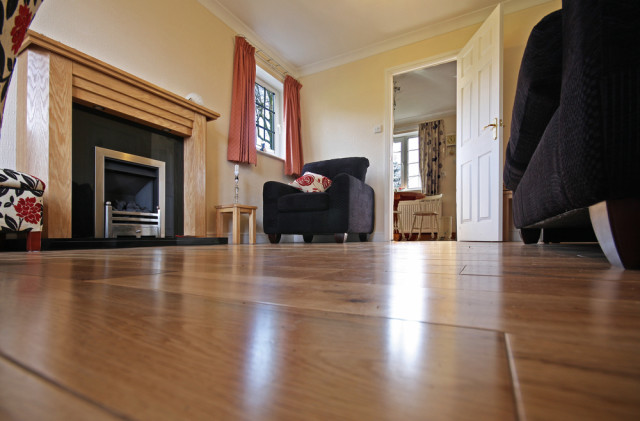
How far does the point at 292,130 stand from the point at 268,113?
40 centimetres

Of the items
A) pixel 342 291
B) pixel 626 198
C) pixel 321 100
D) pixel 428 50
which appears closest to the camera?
pixel 342 291

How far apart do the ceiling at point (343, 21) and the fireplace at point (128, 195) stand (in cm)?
191

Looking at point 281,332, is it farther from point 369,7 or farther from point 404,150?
point 404,150

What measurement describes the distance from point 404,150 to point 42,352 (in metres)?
7.41

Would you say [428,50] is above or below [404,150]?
above

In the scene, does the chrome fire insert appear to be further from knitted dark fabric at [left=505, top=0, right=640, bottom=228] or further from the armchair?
knitted dark fabric at [left=505, top=0, right=640, bottom=228]

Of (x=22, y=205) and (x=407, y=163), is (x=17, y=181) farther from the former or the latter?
(x=407, y=163)

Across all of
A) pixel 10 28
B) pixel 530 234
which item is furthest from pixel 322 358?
pixel 530 234

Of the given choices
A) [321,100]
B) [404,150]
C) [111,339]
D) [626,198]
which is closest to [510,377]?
[111,339]

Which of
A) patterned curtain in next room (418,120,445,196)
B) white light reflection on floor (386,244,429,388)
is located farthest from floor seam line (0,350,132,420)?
patterned curtain in next room (418,120,445,196)

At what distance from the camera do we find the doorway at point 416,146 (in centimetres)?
556

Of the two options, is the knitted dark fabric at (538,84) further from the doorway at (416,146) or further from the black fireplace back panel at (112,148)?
the doorway at (416,146)

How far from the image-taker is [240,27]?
3814 mm

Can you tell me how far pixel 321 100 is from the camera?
4.71 m
